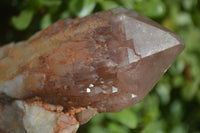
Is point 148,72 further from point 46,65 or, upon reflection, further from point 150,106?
point 150,106

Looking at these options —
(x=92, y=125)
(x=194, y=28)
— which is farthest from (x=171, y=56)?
(x=194, y=28)

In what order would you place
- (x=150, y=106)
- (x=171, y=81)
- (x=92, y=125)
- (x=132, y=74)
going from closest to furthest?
(x=132, y=74)
(x=92, y=125)
(x=150, y=106)
(x=171, y=81)

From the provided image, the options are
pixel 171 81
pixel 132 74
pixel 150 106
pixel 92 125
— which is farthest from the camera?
pixel 171 81

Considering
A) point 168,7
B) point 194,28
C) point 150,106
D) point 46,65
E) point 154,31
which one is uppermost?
point 154,31

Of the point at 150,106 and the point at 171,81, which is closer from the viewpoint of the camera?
the point at 150,106
